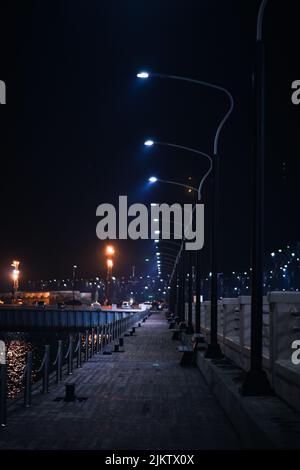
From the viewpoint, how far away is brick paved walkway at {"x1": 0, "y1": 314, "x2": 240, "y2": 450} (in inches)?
444

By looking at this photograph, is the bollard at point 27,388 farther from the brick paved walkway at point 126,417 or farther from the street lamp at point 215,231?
the street lamp at point 215,231

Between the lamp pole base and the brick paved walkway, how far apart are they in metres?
0.72

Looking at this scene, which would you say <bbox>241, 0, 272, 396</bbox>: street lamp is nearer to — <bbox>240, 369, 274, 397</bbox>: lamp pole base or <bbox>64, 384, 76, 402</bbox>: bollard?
<bbox>240, 369, 274, 397</bbox>: lamp pole base

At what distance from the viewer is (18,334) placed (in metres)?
114

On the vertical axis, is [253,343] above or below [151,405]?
above

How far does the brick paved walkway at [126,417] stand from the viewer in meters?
11.3

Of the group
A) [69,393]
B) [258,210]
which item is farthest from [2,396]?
[258,210]

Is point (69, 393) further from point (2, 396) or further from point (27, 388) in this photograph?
point (2, 396)

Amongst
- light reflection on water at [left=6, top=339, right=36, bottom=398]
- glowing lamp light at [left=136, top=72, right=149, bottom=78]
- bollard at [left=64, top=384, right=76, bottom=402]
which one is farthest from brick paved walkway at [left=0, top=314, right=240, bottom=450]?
glowing lamp light at [left=136, top=72, right=149, bottom=78]

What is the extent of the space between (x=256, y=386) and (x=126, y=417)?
2.73 metres

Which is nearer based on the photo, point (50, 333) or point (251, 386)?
point (251, 386)
